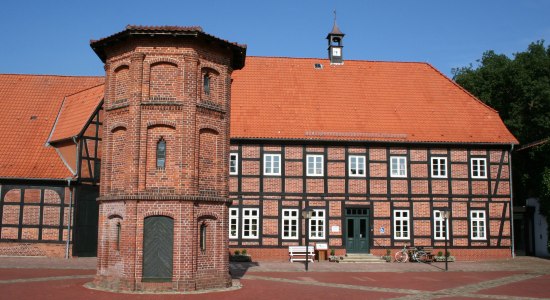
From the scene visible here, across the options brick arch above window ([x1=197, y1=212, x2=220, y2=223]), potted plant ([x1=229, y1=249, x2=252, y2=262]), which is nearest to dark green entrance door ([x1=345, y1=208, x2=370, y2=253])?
potted plant ([x1=229, y1=249, x2=252, y2=262])

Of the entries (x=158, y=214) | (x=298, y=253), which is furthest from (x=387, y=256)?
(x=158, y=214)

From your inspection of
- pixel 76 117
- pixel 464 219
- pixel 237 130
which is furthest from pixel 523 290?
pixel 76 117

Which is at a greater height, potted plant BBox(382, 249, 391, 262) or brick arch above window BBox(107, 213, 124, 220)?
brick arch above window BBox(107, 213, 124, 220)


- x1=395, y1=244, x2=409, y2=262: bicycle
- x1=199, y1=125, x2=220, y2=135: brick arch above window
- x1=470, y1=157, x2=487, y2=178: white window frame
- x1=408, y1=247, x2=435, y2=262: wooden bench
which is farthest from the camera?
x1=470, y1=157, x2=487, y2=178: white window frame

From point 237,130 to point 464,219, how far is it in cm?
1211

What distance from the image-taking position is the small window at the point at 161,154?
17062mm

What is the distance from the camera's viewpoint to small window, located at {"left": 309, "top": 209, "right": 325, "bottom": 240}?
93.0ft

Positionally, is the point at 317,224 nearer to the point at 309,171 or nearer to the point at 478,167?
the point at 309,171

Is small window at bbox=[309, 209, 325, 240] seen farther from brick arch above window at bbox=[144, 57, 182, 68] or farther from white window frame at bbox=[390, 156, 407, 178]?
brick arch above window at bbox=[144, 57, 182, 68]

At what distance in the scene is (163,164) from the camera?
17062 mm

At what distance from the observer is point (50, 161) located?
27.4m

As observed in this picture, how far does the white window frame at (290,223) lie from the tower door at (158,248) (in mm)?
12113

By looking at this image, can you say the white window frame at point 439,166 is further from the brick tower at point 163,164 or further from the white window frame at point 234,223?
the brick tower at point 163,164

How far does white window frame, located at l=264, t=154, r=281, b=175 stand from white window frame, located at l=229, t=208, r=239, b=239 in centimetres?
244
